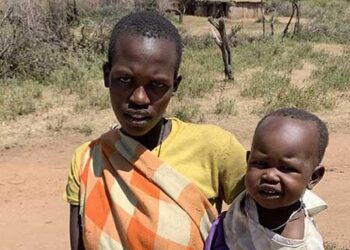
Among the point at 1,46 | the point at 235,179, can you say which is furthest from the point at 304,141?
the point at 1,46

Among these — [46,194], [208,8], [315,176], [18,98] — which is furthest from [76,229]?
[208,8]

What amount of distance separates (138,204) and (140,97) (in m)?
0.26

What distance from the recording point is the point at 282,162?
1.50 metres

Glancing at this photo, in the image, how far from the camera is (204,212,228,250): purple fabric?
4.98ft

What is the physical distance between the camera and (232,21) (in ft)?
78.7

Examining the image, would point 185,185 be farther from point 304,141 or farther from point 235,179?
point 304,141

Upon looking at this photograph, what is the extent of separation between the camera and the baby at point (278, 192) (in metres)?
1.48

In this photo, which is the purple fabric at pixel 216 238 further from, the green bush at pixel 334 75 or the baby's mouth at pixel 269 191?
the green bush at pixel 334 75

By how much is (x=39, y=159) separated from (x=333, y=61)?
7362 millimetres

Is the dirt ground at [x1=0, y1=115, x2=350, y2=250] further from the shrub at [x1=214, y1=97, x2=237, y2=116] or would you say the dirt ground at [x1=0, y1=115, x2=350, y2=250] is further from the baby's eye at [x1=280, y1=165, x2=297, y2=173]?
the baby's eye at [x1=280, y1=165, x2=297, y2=173]

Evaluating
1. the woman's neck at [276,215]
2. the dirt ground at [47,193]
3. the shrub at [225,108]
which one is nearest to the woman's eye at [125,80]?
the woman's neck at [276,215]

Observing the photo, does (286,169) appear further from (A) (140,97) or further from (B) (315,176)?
(A) (140,97)

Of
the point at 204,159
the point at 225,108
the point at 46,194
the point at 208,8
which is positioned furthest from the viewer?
the point at 208,8

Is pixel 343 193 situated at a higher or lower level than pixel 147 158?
lower
